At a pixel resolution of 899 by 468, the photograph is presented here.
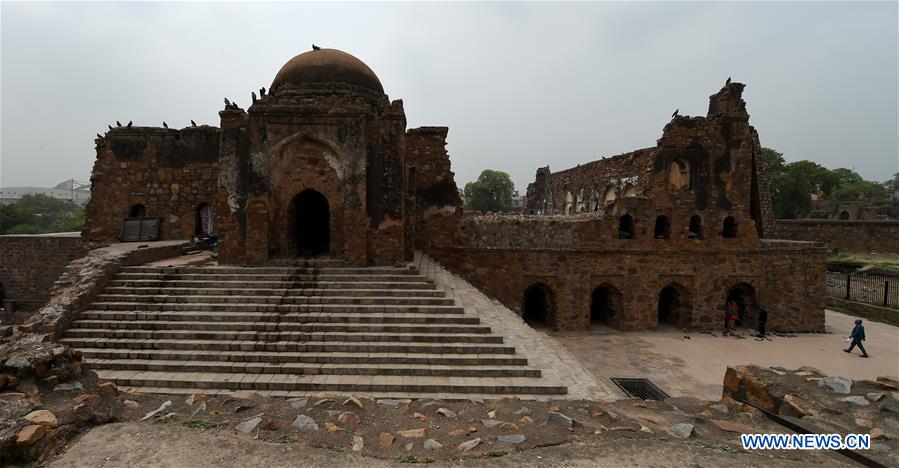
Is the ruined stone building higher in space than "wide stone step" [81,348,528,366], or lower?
higher

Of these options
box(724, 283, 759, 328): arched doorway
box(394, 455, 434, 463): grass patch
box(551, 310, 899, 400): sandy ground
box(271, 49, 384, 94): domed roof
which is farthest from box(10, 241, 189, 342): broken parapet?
box(724, 283, 759, 328): arched doorway

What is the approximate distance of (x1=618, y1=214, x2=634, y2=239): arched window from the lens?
49.3 ft

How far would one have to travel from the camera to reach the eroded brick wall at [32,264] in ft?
47.8

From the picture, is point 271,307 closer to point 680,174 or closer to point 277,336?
point 277,336

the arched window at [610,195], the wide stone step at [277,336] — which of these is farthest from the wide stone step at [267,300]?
the arched window at [610,195]

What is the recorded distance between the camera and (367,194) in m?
10.1

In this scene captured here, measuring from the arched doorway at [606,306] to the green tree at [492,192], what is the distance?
27386 millimetres

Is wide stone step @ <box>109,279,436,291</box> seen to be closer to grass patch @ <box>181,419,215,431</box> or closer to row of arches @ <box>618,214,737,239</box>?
grass patch @ <box>181,419,215,431</box>

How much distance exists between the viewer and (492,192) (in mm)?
43906

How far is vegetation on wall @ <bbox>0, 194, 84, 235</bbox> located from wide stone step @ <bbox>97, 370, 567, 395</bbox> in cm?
3001

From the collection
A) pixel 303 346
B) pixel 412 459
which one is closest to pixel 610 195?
pixel 303 346

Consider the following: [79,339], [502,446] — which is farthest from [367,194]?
[502,446]

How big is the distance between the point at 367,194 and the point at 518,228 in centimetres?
657

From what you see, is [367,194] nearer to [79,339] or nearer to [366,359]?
[366,359]
